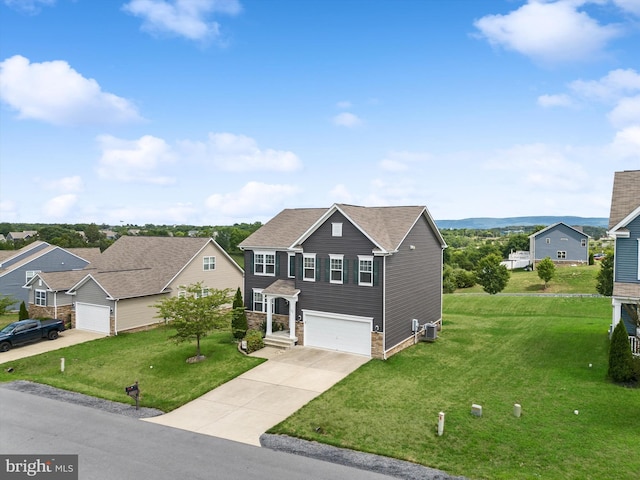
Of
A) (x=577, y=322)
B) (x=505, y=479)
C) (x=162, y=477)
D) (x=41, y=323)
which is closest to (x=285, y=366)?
(x=162, y=477)

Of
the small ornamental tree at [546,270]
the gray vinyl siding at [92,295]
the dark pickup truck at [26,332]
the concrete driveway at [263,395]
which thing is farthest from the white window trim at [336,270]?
the small ornamental tree at [546,270]

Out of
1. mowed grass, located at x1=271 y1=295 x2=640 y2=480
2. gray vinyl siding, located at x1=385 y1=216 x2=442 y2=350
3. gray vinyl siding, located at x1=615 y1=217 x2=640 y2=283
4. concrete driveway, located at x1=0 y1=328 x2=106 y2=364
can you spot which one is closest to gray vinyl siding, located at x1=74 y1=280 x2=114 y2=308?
concrete driveway, located at x1=0 y1=328 x2=106 y2=364

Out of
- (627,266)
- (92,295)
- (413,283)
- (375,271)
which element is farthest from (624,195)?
(92,295)

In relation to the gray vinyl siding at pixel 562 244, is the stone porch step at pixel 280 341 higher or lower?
lower

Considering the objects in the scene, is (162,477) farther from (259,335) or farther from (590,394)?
(590,394)

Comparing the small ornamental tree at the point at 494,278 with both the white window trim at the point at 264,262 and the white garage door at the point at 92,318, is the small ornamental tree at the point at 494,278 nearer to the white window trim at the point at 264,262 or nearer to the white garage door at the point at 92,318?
the white window trim at the point at 264,262

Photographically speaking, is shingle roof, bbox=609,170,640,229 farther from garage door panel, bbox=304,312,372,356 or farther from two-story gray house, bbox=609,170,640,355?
garage door panel, bbox=304,312,372,356
